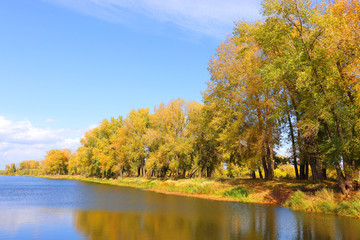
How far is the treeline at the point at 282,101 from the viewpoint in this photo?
21094 millimetres

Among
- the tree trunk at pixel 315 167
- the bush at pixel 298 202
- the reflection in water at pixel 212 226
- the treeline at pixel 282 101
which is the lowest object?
the reflection in water at pixel 212 226

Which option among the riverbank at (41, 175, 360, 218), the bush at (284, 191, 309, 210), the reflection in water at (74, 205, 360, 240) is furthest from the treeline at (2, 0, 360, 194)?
the reflection in water at (74, 205, 360, 240)

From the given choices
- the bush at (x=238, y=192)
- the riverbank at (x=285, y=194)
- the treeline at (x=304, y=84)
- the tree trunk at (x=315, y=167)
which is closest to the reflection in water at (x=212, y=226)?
the riverbank at (x=285, y=194)

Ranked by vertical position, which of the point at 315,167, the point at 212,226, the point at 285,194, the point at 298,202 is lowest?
the point at 212,226

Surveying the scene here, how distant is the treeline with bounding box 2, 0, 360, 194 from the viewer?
69.2ft

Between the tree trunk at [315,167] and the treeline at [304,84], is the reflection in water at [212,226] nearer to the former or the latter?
the treeline at [304,84]

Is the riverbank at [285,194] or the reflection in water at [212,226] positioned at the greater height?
the riverbank at [285,194]

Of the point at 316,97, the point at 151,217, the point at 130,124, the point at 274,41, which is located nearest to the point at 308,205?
the point at 316,97

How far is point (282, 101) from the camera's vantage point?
30047 mm

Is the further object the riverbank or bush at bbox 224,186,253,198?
bush at bbox 224,186,253,198

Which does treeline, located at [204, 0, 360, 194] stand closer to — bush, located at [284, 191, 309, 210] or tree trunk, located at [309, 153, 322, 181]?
tree trunk, located at [309, 153, 322, 181]

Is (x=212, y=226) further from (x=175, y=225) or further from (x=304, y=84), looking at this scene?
(x=304, y=84)

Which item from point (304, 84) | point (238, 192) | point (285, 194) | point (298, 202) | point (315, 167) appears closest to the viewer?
point (304, 84)

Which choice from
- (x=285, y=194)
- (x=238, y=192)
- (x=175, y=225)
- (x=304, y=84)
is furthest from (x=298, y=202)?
(x=175, y=225)
